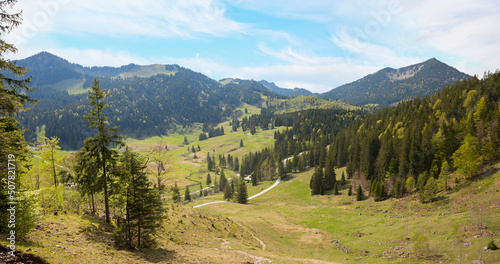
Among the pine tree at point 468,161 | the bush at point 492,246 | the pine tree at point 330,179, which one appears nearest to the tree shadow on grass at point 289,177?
the pine tree at point 330,179

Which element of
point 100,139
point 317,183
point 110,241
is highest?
point 100,139

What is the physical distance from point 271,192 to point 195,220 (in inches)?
3128

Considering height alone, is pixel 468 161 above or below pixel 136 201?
below

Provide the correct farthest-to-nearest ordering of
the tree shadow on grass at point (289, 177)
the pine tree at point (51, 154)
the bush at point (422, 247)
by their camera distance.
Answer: the tree shadow on grass at point (289, 177) < the pine tree at point (51, 154) < the bush at point (422, 247)

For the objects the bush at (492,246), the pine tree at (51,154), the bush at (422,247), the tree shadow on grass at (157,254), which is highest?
the pine tree at (51,154)

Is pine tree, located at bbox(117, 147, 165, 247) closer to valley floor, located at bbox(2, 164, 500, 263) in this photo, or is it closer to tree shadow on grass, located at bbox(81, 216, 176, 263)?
tree shadow on grass, located at bbox(81, 216, 176, 263)

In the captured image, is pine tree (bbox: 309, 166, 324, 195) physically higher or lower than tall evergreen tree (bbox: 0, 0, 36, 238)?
lower

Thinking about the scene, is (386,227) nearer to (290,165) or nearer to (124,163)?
(124,163)

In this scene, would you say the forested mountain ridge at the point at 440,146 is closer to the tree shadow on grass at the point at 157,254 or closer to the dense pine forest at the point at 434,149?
the dense pine forest at the point at 434,149

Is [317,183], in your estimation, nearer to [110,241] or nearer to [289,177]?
[289,177]

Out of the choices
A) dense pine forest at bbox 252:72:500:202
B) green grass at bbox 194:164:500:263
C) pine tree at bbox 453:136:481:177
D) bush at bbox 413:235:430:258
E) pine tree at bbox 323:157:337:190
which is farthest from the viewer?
pine tree at bbox 323:157:337:190

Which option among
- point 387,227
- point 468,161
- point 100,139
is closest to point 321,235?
point 387,227

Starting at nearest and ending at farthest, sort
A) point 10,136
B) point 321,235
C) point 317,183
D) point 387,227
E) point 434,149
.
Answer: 1. point 10,136
2. point 387,227
3. point 321,235
4. point 434,149
5. point 317,183

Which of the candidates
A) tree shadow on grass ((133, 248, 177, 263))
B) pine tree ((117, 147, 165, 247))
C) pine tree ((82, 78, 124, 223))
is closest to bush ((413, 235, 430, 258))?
tree shadow on grass ((133, 248, 177, 263))
